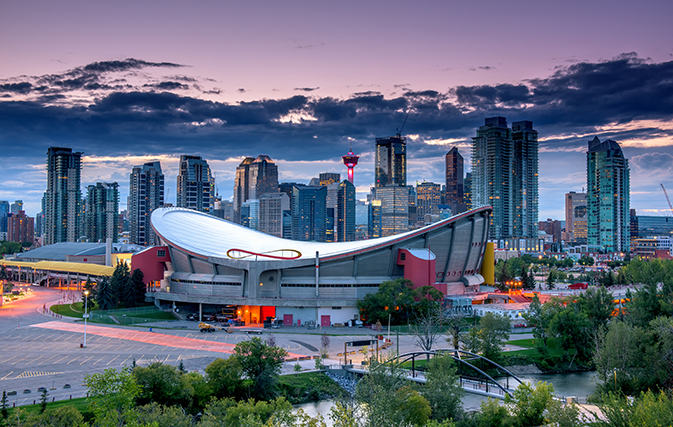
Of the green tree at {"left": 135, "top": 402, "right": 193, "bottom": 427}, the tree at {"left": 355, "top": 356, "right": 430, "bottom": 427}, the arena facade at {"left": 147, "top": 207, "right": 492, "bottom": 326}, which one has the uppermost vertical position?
the arena facade at {"left": 147, "top": 207, "right": 492, "bottom": 326}

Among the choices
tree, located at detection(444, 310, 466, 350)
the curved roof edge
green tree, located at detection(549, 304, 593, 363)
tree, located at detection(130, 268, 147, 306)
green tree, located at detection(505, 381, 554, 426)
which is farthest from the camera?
tree, located at detection(130, 268, 147, 306)

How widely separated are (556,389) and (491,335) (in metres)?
6.85

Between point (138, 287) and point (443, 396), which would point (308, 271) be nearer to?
point (138, 287)

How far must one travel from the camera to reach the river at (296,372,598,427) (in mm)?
40862

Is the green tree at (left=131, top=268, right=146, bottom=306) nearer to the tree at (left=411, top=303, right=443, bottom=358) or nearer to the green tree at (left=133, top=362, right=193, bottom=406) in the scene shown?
Result: the tree at (left=411, top=303, right=443, bottom=358)

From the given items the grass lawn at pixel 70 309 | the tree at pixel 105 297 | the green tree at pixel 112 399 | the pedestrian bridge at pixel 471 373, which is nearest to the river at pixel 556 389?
the pedestrian bridge at pixel 471 373

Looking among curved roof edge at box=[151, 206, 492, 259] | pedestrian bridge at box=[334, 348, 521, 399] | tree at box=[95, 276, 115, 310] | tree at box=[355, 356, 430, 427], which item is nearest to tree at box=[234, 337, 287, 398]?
pedestrian bridge at box=[334, 348, 521, 399]

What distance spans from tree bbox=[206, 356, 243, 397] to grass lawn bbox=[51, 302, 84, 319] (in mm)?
39826

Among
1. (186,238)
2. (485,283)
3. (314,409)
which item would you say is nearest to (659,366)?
(314,409)

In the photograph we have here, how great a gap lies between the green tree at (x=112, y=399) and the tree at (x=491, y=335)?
104 ft

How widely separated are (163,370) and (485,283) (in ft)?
203

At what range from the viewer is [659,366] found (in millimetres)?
44906

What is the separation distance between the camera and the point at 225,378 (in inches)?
1531

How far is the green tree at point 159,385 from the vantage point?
1410 inches
